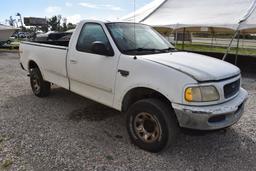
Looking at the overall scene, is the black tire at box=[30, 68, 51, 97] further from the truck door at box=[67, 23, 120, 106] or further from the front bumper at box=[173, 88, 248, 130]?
the front bumper at box=[173, 88, 248, 130]

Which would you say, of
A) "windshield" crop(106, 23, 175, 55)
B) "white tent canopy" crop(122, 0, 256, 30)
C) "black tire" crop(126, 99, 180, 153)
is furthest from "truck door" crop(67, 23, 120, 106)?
"white tent canopy" crop(122, 0, 256, 30)

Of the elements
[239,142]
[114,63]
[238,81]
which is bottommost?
[239,142]

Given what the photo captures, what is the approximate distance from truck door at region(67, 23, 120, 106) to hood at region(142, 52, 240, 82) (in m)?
0.70

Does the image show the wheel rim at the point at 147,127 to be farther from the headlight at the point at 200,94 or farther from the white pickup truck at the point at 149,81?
the headlight at the point at 200,94

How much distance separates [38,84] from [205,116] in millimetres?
4493

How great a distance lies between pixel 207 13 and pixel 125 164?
9.74 m

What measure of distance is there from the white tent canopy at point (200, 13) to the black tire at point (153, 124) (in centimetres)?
731

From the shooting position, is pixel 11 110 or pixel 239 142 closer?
pixel 239 142

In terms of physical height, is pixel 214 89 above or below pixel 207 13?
below

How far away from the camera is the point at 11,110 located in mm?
5453

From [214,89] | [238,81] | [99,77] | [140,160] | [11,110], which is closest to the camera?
[214,89]

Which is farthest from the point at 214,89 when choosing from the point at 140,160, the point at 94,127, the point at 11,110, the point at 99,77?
the point at 11,110

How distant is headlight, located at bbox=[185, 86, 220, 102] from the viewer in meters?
3.14

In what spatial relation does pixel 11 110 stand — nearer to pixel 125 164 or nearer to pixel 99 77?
pixel 99 77
